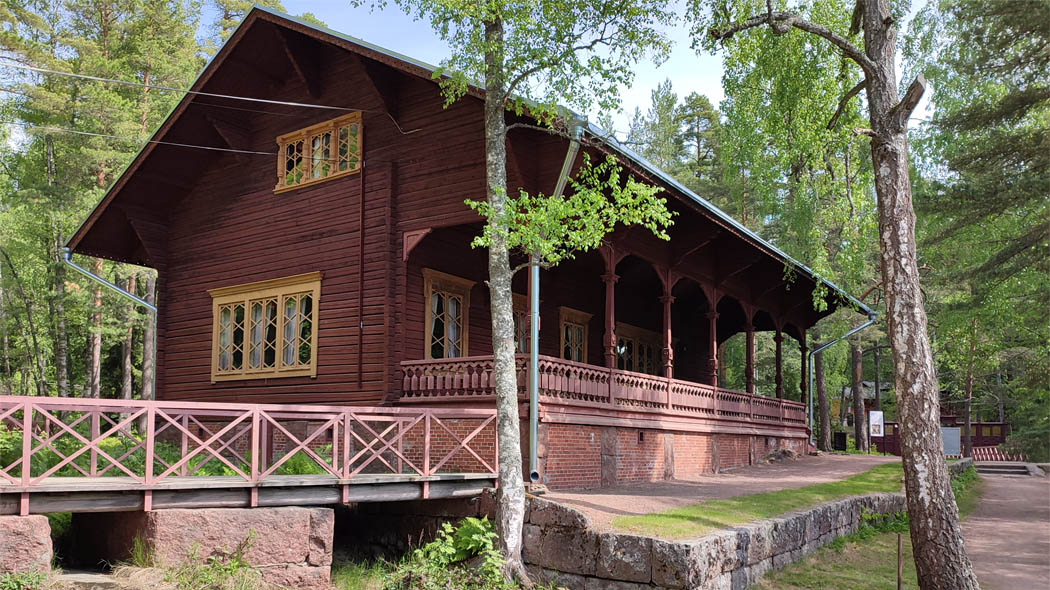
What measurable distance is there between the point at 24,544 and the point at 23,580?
352mm

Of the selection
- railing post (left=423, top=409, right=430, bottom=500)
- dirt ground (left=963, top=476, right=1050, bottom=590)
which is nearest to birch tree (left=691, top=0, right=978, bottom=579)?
dirt ground (left=963, top=476, right=1050, bottom=590)

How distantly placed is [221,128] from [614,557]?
42.8ft

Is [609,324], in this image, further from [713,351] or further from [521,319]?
[713,351]

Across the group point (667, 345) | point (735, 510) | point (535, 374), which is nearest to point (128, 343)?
point (667, 345)

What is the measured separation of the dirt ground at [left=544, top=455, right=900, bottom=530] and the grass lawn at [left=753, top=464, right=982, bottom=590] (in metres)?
1.74

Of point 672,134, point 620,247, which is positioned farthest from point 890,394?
point 620,247

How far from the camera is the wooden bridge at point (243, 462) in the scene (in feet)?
29.0

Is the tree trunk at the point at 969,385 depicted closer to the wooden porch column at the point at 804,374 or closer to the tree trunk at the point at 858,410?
the tree trunk at the point at 858,410

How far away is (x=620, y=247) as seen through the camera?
52.4 feet

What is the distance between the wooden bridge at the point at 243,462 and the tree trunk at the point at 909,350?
5712 millimetres

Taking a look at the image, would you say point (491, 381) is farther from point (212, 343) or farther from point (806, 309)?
point (806, 309)

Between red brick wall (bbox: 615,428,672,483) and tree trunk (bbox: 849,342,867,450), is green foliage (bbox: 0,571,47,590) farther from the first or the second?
tree trunk (bbox: 849,342,867,450)

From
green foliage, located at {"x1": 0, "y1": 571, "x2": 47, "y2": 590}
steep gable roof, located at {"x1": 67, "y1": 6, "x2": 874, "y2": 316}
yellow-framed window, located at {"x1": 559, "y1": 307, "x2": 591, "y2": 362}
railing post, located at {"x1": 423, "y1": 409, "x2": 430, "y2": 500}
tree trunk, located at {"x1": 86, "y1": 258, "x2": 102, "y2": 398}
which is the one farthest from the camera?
tree trunk, located at {"x1": 86, "y1": 258, "x2": 102, "y2": 398}

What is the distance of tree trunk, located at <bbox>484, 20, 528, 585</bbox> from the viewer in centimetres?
1091
